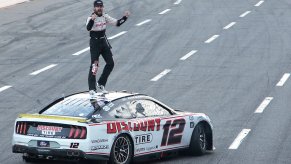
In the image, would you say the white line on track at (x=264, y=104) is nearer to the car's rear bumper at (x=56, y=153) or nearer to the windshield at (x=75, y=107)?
the windshield at (x=75, y=107)

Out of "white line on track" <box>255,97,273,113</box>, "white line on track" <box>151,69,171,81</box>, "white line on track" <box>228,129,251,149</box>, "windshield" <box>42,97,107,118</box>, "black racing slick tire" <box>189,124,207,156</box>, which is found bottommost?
"white line on track" <box>255,97,273,113</box>

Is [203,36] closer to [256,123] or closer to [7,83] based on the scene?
[7,83]

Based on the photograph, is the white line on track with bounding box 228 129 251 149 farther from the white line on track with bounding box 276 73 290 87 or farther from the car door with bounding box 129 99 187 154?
the white line on track with bounding box 276 73 290 87

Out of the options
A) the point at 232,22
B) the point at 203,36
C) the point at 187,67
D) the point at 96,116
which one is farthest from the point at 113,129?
the point at 232,22

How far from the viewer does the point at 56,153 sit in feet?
45.3

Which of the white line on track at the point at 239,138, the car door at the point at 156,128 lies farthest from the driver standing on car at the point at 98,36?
the car door at the point at 156,128

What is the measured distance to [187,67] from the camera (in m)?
28.4

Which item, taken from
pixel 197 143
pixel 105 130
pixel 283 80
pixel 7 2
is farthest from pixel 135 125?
pixel 7 2

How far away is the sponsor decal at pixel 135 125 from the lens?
46.6 feet

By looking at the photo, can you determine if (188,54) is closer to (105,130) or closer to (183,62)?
(183,62)

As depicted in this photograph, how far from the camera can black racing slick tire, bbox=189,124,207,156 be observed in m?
16.3

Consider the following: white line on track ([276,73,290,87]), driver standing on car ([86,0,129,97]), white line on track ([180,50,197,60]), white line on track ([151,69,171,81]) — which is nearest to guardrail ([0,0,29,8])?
white line on track ([180,50,197,60])

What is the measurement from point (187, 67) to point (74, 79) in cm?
430

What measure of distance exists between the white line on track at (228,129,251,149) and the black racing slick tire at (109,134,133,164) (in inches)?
134
